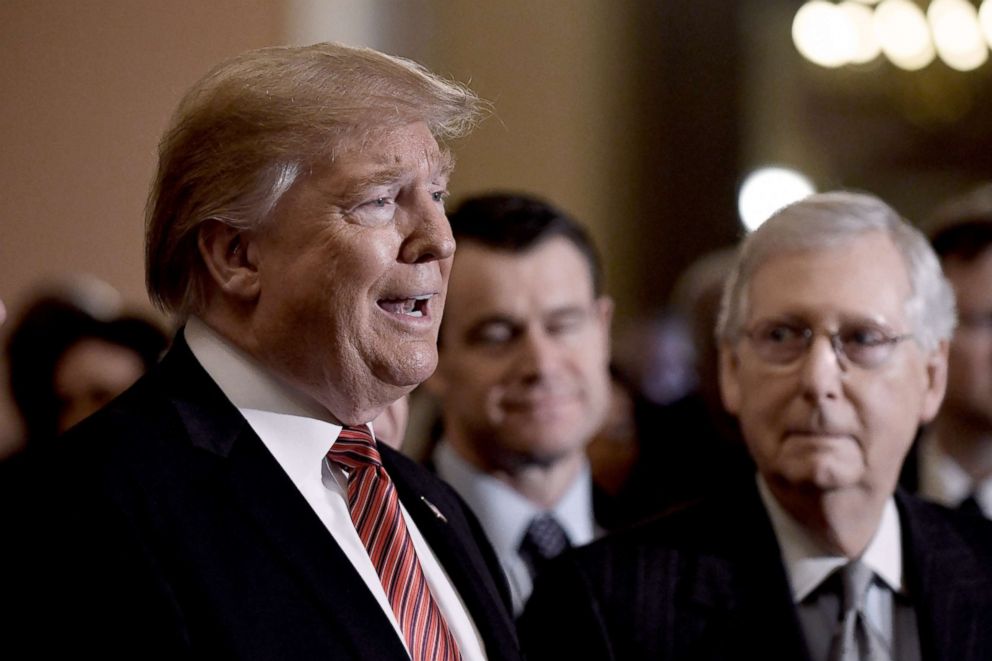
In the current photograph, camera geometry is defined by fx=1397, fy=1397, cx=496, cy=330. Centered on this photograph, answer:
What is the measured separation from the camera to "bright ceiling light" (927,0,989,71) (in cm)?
966

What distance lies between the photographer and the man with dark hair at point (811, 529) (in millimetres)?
2477

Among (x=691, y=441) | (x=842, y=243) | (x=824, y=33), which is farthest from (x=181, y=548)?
(x=824, y=33)

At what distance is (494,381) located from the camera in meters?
3.41

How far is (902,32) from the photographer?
388 inches

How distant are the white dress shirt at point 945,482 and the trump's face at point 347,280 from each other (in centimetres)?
214

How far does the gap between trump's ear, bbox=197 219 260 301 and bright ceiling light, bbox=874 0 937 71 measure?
333 inches

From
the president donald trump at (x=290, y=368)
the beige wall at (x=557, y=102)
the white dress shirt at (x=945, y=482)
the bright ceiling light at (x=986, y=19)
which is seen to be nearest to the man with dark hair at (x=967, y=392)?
the white dress shirt at (x=945, y=482)

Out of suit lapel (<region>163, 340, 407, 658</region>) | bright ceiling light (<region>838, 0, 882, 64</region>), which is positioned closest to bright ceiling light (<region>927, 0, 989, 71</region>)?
bright ceiling light (<region>838, 0, 882, 64</region>)

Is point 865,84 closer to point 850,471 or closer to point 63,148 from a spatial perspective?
point 63,148

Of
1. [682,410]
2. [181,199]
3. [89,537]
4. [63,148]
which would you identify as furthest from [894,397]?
[63,148]

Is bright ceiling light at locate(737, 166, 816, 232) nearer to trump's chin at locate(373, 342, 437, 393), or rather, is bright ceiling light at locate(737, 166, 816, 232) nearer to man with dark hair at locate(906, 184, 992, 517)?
man with dark hair at locate(906, 184, 992, 517)

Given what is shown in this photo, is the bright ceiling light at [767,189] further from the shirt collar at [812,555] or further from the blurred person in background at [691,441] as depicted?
the shirt collar at [812,555]

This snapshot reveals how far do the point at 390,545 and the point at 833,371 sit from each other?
3.14ft

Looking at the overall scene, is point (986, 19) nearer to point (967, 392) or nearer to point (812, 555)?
point (967, 392)
